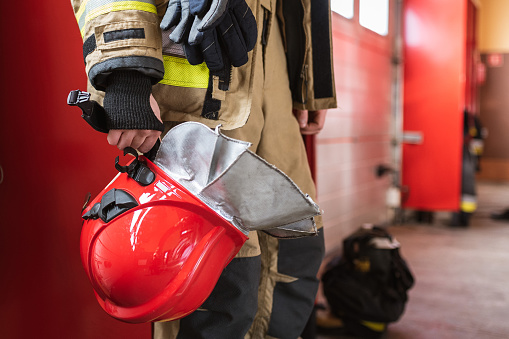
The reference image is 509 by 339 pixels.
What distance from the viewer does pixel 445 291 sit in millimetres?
2449

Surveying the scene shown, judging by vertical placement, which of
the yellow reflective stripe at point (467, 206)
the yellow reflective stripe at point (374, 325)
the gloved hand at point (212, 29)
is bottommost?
the yellow reflective stripe at point (374, 325)

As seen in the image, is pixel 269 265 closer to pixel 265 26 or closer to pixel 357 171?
pixel 265 26

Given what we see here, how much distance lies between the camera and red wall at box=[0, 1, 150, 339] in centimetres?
103

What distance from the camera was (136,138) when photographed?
0.78m

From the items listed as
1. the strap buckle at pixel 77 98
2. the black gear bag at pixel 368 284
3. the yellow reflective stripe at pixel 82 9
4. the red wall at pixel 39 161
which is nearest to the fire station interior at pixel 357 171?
the red wall at pixel 39 161

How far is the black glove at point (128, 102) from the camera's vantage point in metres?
0.74

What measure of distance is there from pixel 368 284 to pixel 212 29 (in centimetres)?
148

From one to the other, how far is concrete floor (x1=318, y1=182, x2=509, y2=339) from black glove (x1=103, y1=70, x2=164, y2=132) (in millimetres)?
1487

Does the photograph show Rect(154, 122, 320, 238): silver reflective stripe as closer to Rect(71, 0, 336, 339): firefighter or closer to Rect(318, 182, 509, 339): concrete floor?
Rect(71, 0, 336, 339): firefighter

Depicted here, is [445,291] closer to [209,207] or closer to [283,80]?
[283,80]

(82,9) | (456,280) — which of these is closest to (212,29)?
(82,9)

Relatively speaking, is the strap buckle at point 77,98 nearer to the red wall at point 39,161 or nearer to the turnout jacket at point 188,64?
the turnout jacket at point 188,64

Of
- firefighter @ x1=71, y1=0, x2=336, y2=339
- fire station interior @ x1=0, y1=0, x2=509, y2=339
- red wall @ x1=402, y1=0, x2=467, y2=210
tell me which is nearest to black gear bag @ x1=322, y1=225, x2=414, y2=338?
fire station interior @ x1=0, y1=0, x2=509, y2=339

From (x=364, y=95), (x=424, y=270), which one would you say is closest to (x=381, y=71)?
(x=364, y=95)
